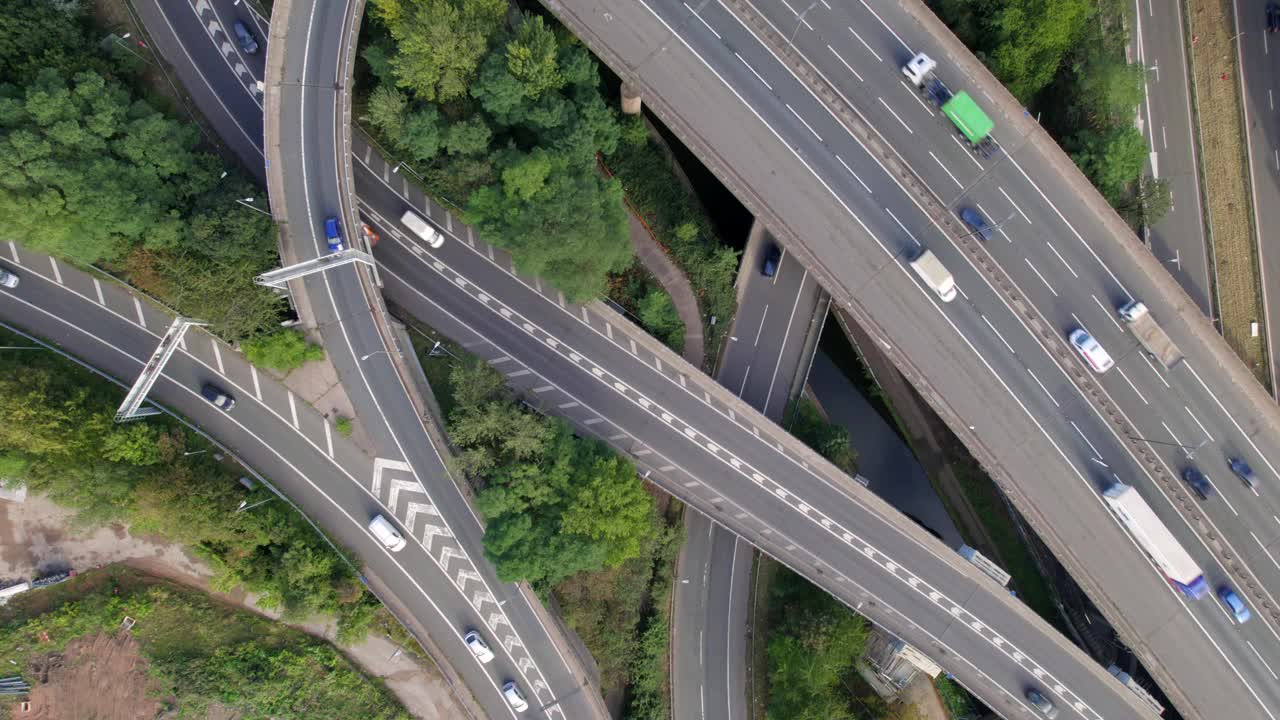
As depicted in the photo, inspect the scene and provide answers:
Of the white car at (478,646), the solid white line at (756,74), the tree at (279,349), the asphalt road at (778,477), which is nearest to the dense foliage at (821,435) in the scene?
the asphalt road at (778,477)

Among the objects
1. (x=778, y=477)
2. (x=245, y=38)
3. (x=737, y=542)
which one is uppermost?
(x=778, y=477)

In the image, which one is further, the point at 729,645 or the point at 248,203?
the point at 729,645

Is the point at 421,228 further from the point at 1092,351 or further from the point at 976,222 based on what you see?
the point at 1092,351

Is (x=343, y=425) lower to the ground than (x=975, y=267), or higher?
lower

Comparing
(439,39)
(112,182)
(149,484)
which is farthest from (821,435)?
(112,182)

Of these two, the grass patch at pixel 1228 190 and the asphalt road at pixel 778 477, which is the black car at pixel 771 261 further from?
the grass patch at pixel 1228 190

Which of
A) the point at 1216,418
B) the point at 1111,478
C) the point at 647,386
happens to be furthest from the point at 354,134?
the point at 1216,418

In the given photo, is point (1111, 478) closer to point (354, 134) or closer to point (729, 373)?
point (729, 373)
